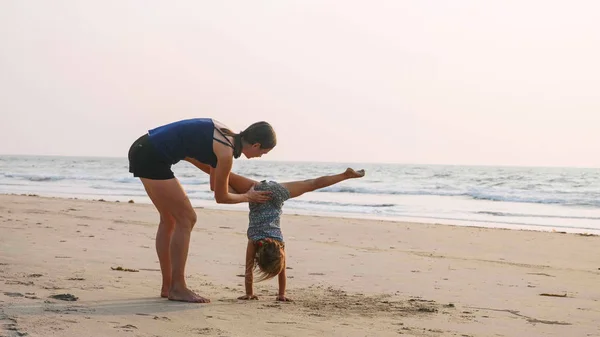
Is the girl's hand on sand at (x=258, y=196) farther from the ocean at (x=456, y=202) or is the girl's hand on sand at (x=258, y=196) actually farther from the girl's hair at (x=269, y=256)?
the ocean at (x=456, y=202)

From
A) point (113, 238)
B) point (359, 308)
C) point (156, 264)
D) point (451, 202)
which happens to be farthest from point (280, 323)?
point (451, 202)

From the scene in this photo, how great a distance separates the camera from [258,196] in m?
5.07

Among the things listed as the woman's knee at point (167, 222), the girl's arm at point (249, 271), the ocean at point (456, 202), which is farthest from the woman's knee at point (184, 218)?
the ocean at point (456, 202)

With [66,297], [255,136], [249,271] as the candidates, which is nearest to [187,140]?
[255,136]

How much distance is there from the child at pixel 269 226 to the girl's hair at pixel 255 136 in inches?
20.8

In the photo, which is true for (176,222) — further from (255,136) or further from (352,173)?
(352,173)

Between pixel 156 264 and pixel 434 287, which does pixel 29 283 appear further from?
pixel 434 287

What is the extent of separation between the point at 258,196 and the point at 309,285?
1406 mm

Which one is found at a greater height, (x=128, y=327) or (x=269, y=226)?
(x=269, y=226)

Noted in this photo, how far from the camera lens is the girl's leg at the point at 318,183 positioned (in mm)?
5098

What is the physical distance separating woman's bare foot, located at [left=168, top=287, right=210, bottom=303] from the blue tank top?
2.96 ft

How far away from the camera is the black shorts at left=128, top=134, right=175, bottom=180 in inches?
189

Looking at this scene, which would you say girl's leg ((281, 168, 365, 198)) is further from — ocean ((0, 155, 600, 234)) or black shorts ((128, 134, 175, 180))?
ocean ((0, 155, 600, 234))

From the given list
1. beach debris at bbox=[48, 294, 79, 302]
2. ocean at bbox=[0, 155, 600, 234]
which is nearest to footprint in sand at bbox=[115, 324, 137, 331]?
beach debris at bbox=[48, 294, 79, 302]
